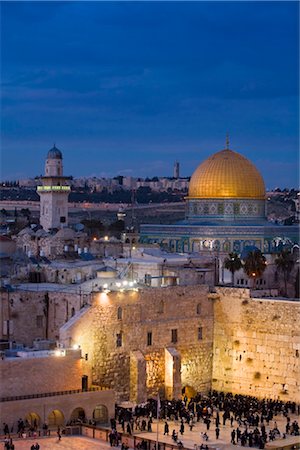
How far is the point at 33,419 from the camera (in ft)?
103

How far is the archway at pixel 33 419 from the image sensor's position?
31.0 meters

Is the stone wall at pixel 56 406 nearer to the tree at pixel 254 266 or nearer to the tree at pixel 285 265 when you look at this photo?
the tree at pixel 254 266

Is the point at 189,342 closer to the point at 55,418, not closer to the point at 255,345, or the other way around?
the point at 255,345

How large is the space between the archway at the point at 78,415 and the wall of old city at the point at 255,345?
7.13 m

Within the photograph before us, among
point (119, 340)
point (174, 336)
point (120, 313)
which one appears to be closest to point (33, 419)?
point (119, 340)

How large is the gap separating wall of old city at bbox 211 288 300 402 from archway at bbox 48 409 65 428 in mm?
7860

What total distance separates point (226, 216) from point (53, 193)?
1011cm

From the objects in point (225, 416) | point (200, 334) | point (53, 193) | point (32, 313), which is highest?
point (53, 193)

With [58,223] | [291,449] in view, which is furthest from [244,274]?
[58,223]

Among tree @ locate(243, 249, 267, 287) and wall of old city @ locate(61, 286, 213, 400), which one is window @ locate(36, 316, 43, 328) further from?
tree @ locate(243, 249, 267, 287)

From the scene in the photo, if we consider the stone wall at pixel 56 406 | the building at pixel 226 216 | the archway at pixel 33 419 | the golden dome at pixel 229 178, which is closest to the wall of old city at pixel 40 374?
the stone wall at pixel 56 406

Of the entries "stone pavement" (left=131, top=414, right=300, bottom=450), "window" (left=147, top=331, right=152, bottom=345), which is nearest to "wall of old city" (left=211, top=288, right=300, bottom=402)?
"window" (left=147, top=331, right=152, bottom=345)

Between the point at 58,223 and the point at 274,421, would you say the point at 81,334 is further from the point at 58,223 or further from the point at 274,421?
the point at 58,223

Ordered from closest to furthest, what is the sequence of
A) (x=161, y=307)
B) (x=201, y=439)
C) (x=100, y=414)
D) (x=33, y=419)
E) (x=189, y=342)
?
(x=201, y=439), (x=33, y=419), (x=100, y=414), (x=161, y=307), (x=189, y=342)
